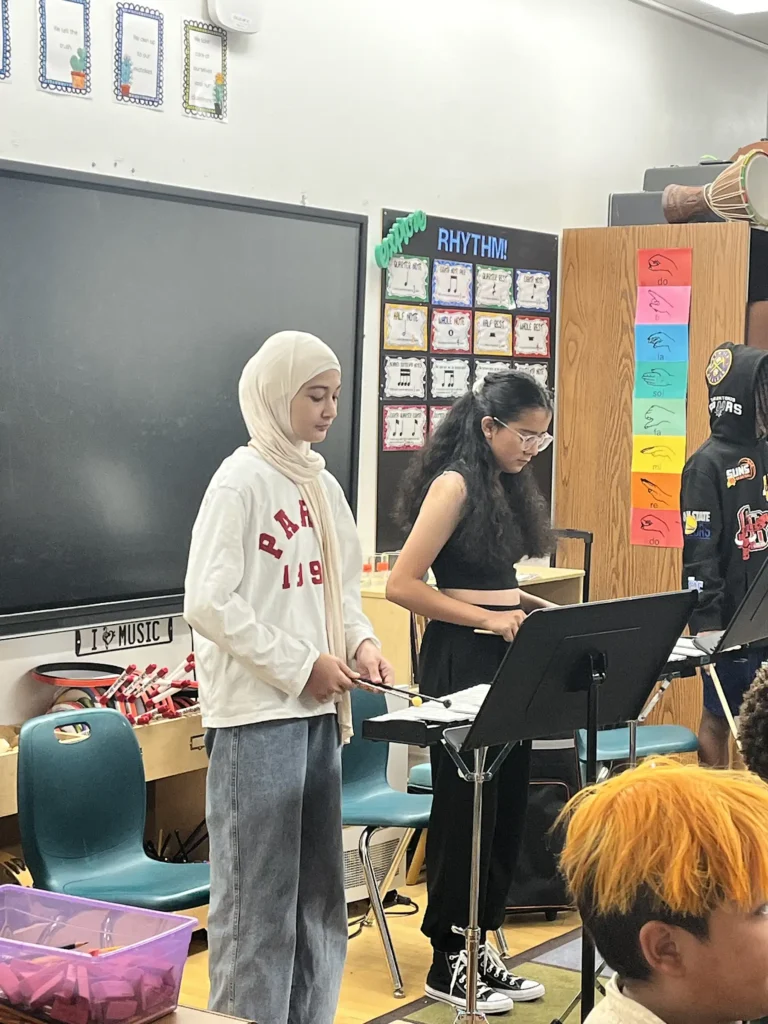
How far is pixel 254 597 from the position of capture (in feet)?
8.39

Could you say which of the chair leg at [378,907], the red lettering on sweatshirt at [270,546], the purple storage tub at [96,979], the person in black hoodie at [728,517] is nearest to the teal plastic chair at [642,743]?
the person in black hoodie at [728,517]

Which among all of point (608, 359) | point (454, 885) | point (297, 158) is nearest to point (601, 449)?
Result: point (608, 359)

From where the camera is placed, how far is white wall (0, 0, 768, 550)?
3.63 metres

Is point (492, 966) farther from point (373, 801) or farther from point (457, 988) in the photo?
point (373, 801)

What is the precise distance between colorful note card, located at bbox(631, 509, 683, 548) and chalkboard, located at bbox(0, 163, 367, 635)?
1626 millimetres

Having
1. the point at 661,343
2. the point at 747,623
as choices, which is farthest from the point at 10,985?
the point at 661,343

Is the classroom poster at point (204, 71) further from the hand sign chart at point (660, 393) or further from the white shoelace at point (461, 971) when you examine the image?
the white shoelace at point (461, 971)

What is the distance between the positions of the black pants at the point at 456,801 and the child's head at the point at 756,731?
1.18 meters

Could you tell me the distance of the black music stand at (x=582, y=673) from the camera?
2.46 m

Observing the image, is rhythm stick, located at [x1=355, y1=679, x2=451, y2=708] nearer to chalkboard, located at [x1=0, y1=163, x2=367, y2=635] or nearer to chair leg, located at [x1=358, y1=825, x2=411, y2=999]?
chair leg, located at [x1=358, y1=825, x2=411, y2=999]

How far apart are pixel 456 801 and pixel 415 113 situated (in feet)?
7.93

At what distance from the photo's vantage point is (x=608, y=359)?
17.1ft

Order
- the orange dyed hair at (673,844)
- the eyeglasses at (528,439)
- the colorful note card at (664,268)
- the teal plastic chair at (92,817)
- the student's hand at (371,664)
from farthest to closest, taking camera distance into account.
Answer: the colorful note card at (664,268), the eyeglasses at (528,439), the teal plastic chair at (92,817), the student's hand at (371,664), the orange dyed hair at (673,844)

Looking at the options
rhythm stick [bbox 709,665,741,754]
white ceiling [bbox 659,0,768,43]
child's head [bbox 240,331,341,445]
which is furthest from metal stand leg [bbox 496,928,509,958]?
white ceiling [bbox 659,0,768,43]
